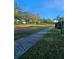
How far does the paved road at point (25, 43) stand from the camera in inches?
73.1

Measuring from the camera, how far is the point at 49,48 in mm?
1831

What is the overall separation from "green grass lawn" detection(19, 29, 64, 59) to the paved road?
0.04 m

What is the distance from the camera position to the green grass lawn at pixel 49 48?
5.94 feet

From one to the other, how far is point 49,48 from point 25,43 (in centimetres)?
29

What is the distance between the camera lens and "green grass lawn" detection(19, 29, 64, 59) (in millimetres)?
1812

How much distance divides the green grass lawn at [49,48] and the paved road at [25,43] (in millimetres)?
42

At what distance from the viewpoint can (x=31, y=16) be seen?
6.10 ft

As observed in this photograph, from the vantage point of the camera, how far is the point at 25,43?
187cm

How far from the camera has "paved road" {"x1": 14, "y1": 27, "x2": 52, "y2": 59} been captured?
6.09 feet
